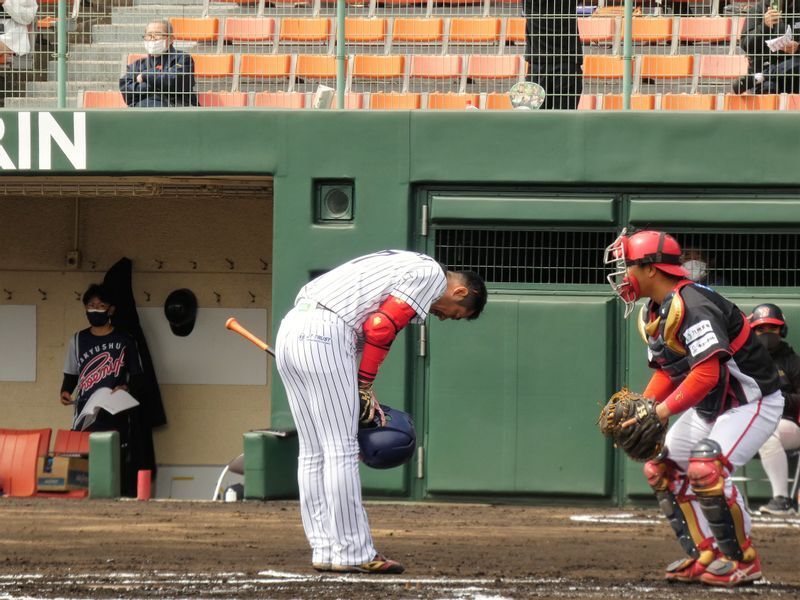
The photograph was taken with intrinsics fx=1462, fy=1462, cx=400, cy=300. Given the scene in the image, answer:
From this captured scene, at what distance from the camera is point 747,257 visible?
35.7ft

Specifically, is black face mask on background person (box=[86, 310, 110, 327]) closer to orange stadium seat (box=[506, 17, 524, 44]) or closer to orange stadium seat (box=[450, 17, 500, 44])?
orange stadium seat (box=[450, 17, 500, 44])

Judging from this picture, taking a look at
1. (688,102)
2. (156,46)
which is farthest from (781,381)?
(156,46)

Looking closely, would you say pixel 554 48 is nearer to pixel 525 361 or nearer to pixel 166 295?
pixel 525 361

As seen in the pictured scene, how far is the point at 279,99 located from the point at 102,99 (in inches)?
57.3

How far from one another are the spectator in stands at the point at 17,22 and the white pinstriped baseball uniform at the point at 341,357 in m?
5.84

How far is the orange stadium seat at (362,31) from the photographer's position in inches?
456

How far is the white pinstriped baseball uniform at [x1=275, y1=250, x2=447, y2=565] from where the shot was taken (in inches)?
259

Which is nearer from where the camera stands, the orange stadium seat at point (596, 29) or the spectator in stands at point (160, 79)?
the spectator in stands at point (160, 79)

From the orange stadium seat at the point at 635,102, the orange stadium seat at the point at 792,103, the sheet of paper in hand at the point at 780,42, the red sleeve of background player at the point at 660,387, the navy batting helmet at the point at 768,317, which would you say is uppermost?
the sheet of paper in hand at the point at 780,42

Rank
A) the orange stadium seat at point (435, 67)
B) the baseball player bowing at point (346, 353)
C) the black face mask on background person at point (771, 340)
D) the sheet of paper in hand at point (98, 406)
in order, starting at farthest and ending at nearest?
the sheet of paper in hand at point (98, 406) < the orange stadium seat at point (435, 67) < the black face mask on background person at point (771, 340) < the baseball player bowing at point (346, 353)

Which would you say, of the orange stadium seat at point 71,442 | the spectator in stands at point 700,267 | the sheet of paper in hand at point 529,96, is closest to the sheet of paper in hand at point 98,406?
the orange stadium seat at point 71,442

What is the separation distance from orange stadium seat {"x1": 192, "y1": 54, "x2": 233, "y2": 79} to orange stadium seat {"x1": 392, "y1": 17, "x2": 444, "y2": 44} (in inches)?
53.9

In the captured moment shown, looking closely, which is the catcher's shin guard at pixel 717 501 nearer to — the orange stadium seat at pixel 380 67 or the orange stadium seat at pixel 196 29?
the orange stadium seat at pixel 380 67

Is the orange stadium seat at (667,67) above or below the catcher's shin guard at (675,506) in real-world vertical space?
above
